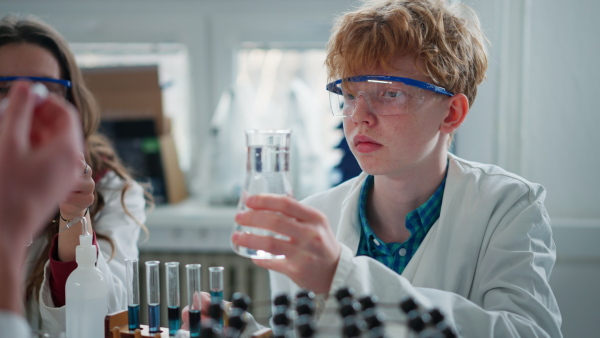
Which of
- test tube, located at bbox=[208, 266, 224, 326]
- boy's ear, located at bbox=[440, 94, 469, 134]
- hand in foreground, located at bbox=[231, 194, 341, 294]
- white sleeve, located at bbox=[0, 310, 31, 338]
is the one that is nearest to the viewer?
white sleeve, located at bbox=[0, 310, 31, 338]

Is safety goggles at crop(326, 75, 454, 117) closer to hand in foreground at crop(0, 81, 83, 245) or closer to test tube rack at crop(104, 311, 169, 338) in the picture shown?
test tube rack at crop(104, 311, 169, 338)

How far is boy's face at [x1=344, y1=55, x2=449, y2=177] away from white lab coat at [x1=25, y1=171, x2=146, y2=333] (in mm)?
684

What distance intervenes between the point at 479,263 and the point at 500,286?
142 mm

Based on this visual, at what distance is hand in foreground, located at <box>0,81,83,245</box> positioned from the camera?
56 centimetres

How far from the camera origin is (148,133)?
2998 millimetres

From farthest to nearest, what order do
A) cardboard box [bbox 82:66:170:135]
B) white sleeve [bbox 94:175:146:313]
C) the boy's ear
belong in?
cardboard box [bbox 82:66:170:135], white sleeve [bbox 94:175:146:313], the boy's ear

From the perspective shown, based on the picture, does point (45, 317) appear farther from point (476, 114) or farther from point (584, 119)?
point (584, 119)

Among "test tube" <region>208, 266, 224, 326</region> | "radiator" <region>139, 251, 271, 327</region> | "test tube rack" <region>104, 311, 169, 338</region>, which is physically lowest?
"radiator" <region>139, 251, 271, 327</region>

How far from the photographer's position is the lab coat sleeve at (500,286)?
3.27 ft

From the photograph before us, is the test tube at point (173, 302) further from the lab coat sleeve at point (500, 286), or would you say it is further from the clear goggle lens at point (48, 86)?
the clear goggle lens at point (48, 86)

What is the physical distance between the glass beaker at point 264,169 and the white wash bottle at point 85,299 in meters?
0.31

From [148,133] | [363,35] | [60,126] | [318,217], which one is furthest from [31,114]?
[148,133]

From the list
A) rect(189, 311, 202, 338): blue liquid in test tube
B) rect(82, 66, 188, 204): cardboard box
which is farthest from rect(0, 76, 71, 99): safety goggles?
rect(82, 66, 188, 204): cardboard box

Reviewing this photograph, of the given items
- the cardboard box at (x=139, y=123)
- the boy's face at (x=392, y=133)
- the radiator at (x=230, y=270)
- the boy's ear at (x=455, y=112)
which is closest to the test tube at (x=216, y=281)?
the boy's face at (x=392, y=133)
